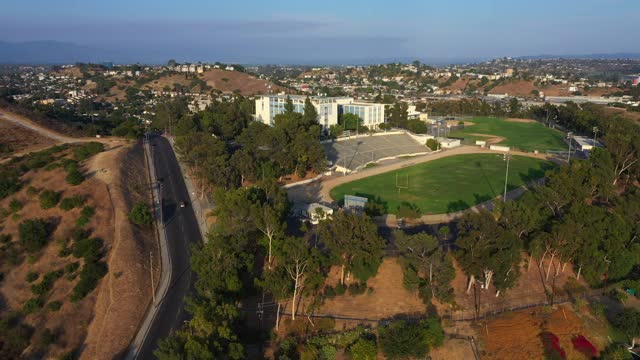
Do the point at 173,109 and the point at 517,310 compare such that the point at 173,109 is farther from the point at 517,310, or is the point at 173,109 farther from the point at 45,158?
the point at 517,310

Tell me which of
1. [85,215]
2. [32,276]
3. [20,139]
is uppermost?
[20,139]

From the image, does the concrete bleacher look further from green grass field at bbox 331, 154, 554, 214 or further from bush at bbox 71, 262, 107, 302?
bush at bbox 71, 262, 107, 302

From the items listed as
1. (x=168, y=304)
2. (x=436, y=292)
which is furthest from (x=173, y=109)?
(x=436, y=292)

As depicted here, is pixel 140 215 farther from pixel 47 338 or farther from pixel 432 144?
pixel 432 144

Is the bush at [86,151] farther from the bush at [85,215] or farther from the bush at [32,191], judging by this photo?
the bush at [85,215]

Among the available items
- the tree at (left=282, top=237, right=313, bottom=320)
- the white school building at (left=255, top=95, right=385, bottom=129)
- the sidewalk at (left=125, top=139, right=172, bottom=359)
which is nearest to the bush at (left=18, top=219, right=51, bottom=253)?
the sidewalk at (left=125, top=139, right=172, bottom=359)

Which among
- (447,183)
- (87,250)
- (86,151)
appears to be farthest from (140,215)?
(447,183)
